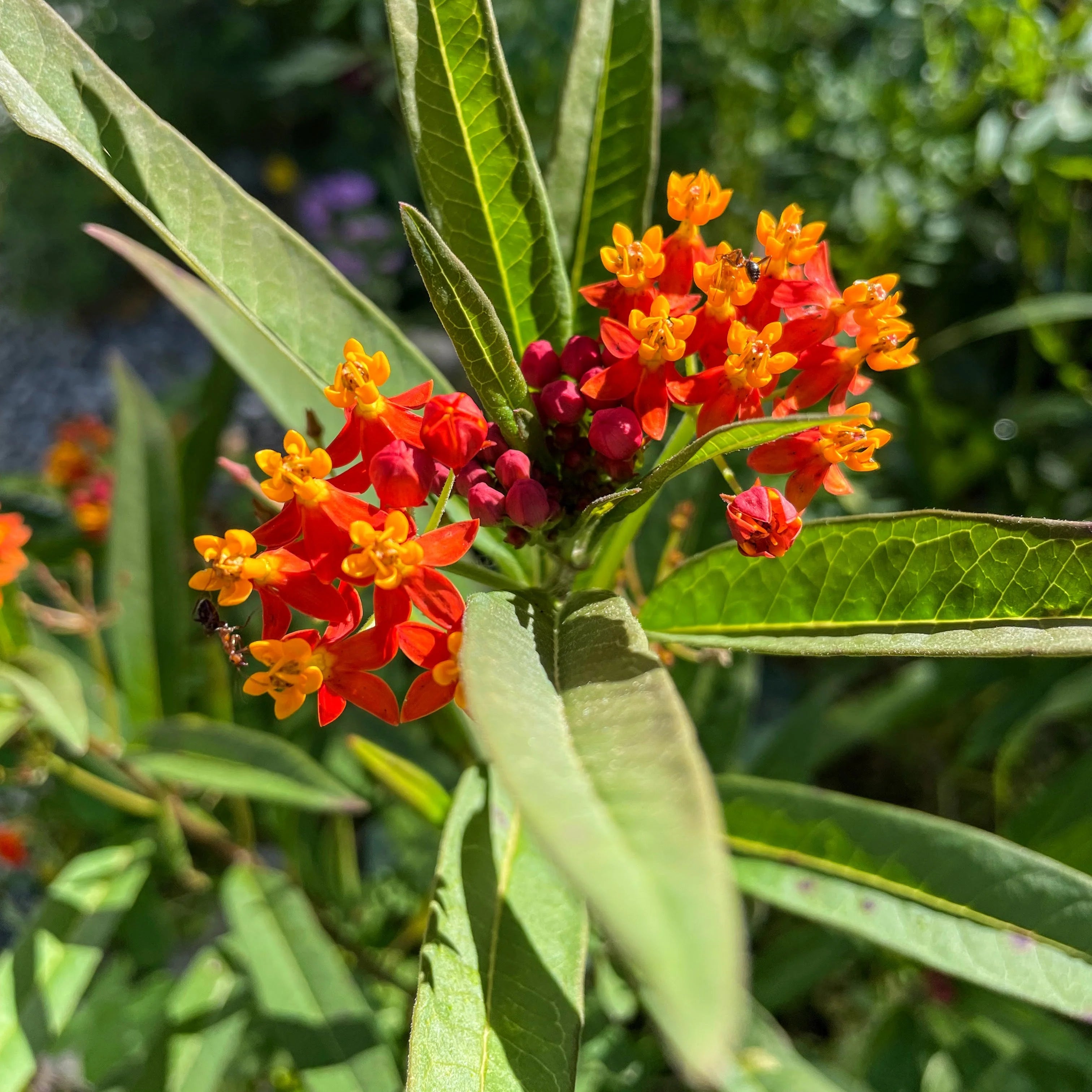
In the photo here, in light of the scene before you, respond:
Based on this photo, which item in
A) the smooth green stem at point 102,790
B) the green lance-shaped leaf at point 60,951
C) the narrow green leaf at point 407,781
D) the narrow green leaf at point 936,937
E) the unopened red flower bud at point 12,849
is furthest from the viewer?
the unopened red flower bud at point 12,849

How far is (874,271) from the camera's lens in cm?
220

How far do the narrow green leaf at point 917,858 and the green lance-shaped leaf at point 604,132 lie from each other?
0.72 m

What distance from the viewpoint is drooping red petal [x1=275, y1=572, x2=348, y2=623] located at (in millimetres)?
815

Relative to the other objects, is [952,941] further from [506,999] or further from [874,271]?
[874,271]

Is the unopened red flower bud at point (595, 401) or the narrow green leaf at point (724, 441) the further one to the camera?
the unopened red flower bud at point (595, 401)

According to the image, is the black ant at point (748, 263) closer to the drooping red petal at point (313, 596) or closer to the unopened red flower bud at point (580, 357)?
the unopened red flower bud at point (580, 357)

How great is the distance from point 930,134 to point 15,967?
95.9 inches

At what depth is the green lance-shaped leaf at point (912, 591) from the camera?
2.48ft

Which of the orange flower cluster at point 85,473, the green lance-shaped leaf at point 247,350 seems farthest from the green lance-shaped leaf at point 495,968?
the orange flower cluster at point 85,473

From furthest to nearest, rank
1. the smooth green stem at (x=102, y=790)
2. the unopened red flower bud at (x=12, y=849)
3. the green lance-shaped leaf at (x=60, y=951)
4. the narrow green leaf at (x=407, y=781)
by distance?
the unopened red flower bud at (x=12, y=849)
the smooth green stem at (x=102, y=790)
the green lance-shaped leaf at (x=60, y=951)
the narrow green leaf at (x=407, y=781)

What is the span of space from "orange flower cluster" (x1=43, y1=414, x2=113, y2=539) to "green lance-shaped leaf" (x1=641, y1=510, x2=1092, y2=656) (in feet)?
4.65

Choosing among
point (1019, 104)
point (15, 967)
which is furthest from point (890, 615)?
point (1019, 104)

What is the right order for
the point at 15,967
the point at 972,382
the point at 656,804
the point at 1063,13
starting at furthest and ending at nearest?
the point at 972,382, the point at 1063,13, the point at 15,967, the point at 656,804

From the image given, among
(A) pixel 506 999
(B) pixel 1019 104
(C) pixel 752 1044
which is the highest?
(B) pixel 1019 104
